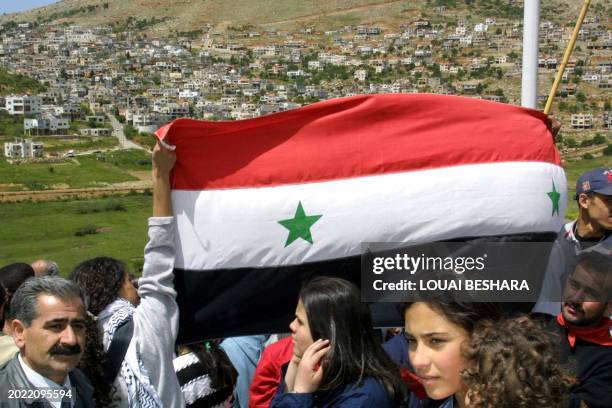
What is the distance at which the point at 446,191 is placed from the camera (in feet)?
8.80

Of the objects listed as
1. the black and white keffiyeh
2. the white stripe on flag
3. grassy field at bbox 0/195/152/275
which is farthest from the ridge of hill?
the black and white keffiyeh

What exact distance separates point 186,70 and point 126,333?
4795 inches

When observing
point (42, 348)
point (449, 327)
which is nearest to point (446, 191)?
point (449, 327)

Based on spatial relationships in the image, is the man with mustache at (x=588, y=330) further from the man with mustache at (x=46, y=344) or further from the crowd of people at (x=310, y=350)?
the man with mustache at (x=46, y=344)

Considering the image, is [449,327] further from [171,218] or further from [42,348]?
[42,348]

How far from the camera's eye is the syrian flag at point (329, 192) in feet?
8.27

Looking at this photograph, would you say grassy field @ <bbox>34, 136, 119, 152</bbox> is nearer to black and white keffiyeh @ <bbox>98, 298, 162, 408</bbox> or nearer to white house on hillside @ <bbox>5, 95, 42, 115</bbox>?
white house on hillside @ <bbox>5, 95, 42, 115</bbox>

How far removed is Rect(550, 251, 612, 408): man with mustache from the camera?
2369 millimetres

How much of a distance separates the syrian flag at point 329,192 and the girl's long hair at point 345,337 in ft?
1.26

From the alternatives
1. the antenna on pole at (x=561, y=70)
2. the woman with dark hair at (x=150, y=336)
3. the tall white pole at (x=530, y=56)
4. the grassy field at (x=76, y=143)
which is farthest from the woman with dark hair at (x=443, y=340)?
the grassy field at (x=76, y=143)

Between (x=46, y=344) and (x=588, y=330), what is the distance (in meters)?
1.61

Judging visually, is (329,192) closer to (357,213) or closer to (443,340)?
(357,213)

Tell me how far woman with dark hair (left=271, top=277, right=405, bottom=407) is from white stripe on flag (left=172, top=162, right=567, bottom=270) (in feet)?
1.22

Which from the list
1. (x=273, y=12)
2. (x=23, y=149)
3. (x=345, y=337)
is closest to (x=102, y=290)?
(x=345, y=337)
